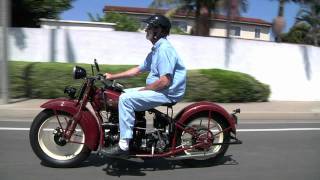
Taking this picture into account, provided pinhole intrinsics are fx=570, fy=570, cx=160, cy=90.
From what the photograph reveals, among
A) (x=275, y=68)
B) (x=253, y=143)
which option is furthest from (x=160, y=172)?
(x=275, y=68)

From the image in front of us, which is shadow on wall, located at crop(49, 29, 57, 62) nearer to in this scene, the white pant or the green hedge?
the green hedge

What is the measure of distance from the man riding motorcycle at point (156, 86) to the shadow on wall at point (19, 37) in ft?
33.5

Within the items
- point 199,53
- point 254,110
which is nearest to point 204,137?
point 254,110

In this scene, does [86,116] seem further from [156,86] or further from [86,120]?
[156,86]

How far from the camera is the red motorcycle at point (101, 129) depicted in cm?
667

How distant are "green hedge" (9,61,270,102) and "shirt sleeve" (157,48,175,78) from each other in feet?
24.2

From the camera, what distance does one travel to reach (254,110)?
13.4m

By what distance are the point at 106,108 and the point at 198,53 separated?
10.8m

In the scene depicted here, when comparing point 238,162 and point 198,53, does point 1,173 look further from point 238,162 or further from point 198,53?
point 198,53

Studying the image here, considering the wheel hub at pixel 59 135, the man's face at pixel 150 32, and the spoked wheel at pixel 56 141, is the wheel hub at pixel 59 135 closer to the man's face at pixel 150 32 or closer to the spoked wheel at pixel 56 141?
the spoked wheel at pixel 56 141

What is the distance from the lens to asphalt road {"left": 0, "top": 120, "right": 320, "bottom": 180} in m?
6.69

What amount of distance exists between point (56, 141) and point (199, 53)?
1082cm

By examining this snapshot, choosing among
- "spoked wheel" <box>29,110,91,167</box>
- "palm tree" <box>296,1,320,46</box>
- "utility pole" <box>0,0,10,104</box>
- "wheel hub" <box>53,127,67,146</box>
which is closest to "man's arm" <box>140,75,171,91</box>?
"spoked wheel" <box>29,110,91,167</box>

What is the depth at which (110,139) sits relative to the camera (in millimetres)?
6688
